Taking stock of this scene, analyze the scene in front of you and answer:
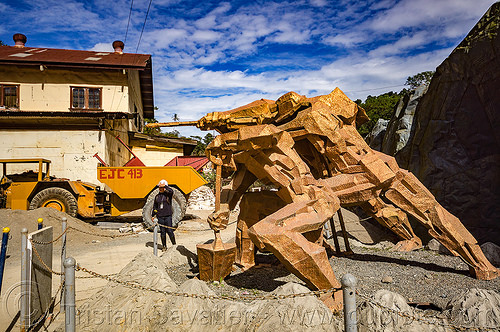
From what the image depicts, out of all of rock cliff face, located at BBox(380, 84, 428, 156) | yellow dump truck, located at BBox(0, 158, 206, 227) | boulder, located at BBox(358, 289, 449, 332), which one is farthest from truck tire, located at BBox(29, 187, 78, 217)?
rock cliff face, located at BBox(380, 84, 428, 156)

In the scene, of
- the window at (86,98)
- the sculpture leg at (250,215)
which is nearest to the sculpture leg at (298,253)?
the sculpture leg at (250,215)

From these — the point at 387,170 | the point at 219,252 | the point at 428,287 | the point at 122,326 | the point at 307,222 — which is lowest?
the point at 428,287

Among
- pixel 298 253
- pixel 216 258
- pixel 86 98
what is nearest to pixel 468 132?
pixel 298 253

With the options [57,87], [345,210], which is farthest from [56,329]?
[57,87]

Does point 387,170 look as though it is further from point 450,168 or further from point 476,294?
point 450,168

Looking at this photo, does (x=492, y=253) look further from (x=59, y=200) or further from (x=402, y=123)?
(x=59, y=200)

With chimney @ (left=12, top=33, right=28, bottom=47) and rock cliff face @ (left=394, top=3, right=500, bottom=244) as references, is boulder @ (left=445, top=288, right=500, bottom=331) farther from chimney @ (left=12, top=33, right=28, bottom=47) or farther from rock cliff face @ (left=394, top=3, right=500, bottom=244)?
chimney @ (left=12, top=33, right=28, bottom=47)

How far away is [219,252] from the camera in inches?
177

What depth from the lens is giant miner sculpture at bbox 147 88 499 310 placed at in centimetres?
384

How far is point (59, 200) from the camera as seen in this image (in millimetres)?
9695

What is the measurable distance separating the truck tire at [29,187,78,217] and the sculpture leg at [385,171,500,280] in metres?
8.95

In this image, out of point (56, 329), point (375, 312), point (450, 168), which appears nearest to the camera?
point (375, 312)

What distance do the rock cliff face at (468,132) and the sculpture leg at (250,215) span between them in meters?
4.60

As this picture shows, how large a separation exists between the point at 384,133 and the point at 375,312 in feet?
33.1
